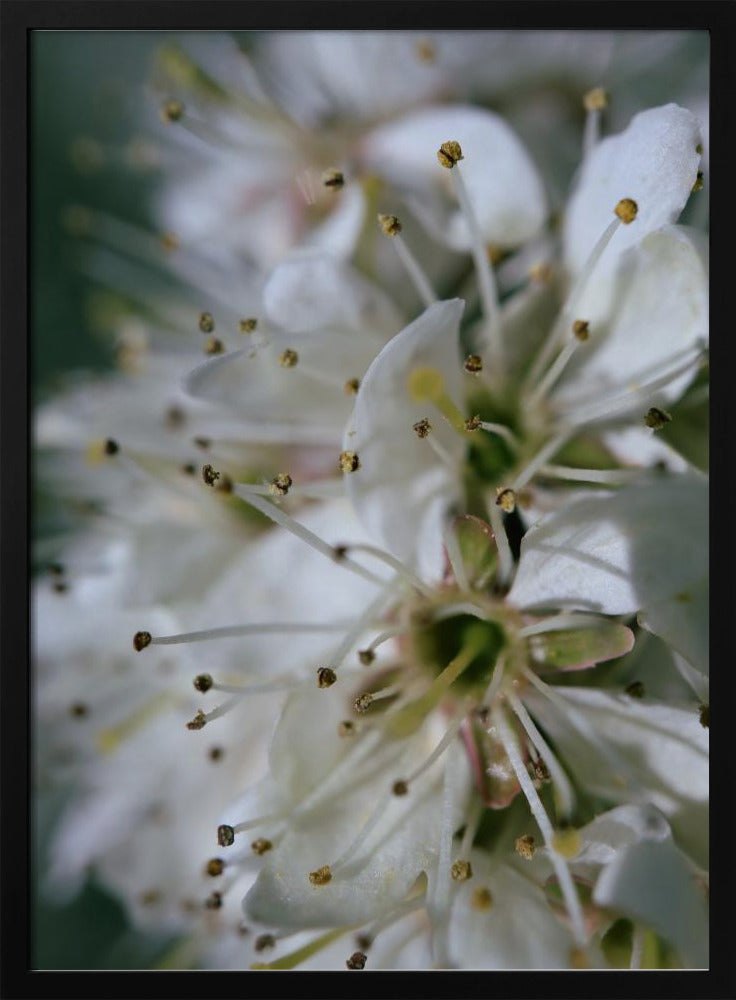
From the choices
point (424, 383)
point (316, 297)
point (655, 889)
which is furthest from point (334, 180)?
point (655, 889)

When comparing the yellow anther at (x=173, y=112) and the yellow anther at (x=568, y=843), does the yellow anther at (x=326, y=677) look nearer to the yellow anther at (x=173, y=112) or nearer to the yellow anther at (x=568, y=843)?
the yellow anther at (x=568, y=843)

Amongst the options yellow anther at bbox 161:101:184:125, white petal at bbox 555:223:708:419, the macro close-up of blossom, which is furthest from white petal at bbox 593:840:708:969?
yellow anther at bbox 161:101:184:125

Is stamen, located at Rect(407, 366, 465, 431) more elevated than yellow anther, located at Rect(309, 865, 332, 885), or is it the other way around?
stamen, located at Rect(407, 366, 465, 431)

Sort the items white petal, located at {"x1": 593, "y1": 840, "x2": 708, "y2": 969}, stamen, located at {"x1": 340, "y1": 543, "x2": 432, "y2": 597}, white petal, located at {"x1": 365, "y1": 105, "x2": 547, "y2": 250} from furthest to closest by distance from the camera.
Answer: white petal, located at {"x1": 365, "y1": 105, "x2": 547, "y2": 250} < stamen, located at {"x1": 340, "y1": 543, "x2": 432, "y2": 597} < white petal, located at {"x1": 593, "y1": 840, "x2": 708, "y2": 969}

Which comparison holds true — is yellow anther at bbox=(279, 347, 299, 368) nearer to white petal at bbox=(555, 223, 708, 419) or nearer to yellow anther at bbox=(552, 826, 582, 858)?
white petal at bbox=(555, 223, 708, 419)

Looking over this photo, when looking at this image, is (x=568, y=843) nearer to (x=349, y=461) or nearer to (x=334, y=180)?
(x=349, y=461)

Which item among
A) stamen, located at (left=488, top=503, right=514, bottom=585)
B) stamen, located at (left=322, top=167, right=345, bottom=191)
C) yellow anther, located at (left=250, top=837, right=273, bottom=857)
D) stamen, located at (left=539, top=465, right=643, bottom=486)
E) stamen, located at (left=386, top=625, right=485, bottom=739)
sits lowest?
yellow anther, located at (left=250, top=837, right=273, bottom=857)

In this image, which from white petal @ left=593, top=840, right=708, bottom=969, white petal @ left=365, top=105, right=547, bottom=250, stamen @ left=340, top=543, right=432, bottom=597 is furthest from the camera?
A: white petal @ left=365, top=105, right=547, bottom=250
